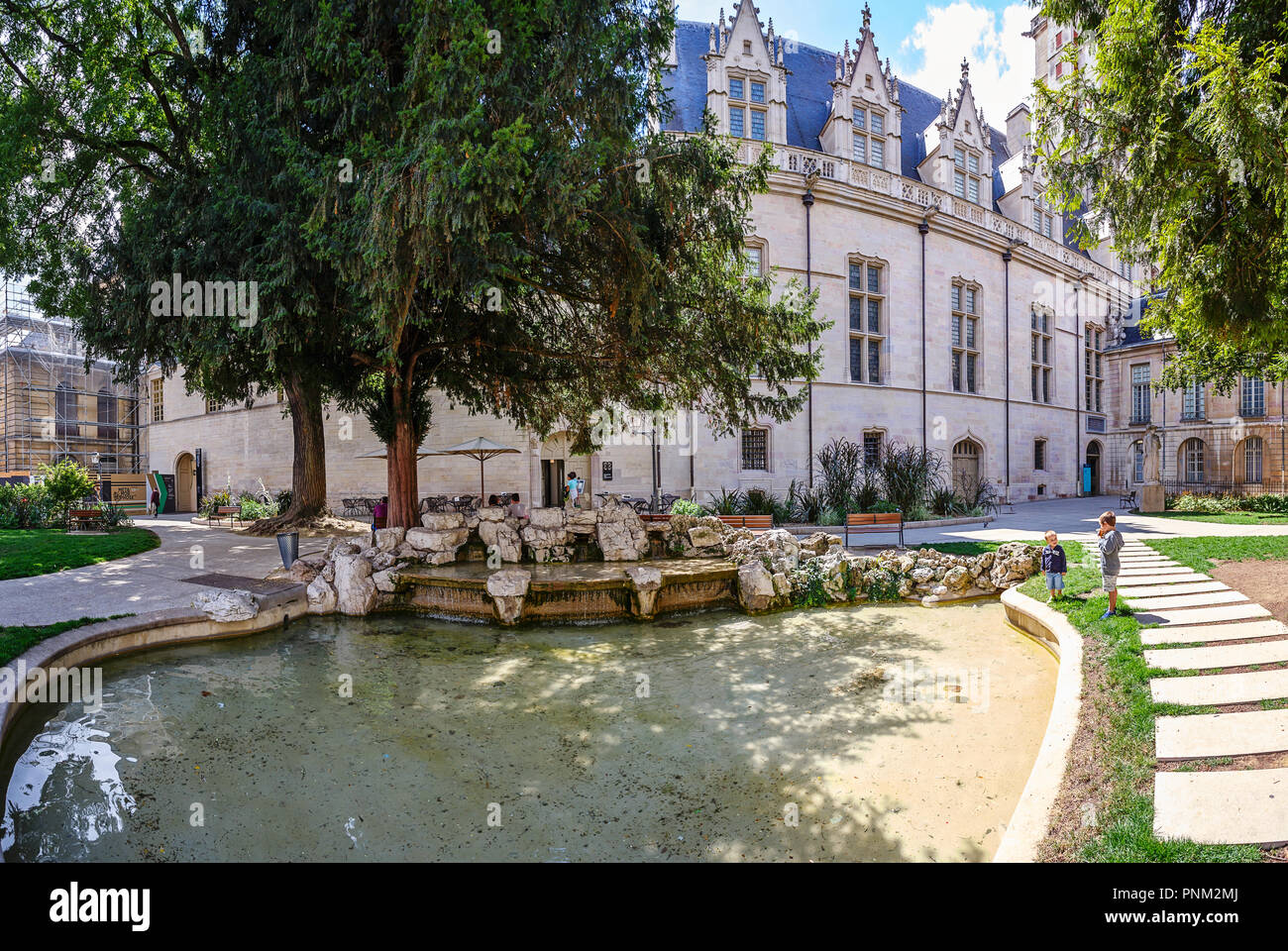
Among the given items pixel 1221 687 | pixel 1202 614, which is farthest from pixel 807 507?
pixel 1221 687

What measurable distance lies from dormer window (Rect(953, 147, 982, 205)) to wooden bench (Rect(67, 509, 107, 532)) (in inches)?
1380

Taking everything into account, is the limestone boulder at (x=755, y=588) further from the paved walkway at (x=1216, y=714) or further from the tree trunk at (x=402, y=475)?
the tree trunk at (x=402, y=475)

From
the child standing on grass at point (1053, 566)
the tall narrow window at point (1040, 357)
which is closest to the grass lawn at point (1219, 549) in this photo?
the child standing on grass at point (1053, 566)

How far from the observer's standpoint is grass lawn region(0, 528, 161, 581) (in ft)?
35.2

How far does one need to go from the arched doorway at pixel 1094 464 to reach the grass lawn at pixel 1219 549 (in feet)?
86.9

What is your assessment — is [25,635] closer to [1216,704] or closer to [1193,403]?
Answer: [1216,704]

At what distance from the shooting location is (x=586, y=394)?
48.3 feet

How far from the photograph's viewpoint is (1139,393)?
3422 cm

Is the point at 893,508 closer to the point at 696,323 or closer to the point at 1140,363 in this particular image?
the point at 696,323

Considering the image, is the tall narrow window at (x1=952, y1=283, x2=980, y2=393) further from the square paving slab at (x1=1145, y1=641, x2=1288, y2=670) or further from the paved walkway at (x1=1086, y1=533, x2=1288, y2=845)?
the square paving slab at (x1=1145, y1=641, x2=1288, y2=670)

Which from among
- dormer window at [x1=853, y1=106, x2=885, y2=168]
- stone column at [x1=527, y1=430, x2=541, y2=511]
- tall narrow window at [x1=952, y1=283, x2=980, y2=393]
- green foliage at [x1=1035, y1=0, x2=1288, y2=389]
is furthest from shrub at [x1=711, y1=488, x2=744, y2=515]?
dormer window at [x1=853, y1=106, x2=885, y2=168]

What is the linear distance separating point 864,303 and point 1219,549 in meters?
16.5

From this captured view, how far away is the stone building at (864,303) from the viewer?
2306cm
